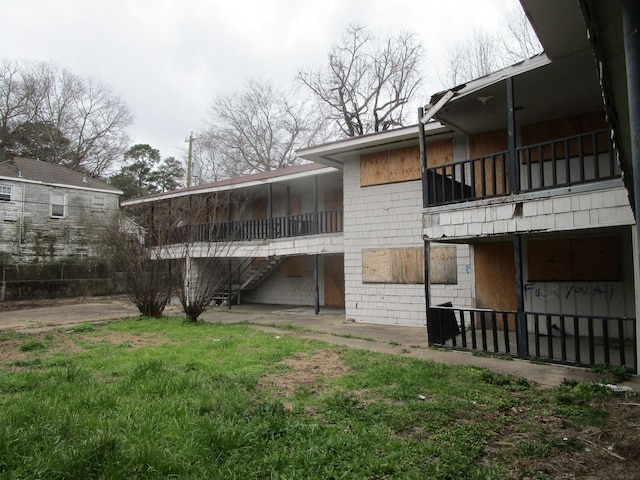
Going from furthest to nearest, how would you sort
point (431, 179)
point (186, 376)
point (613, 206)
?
point (431, 179)
point (613, 206)
point (186, 376)

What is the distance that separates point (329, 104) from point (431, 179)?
2435 cm

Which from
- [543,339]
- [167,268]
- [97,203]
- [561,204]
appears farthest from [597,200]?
[97,203]

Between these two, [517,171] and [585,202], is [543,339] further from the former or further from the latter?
[517,171]

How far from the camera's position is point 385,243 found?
12508 mm

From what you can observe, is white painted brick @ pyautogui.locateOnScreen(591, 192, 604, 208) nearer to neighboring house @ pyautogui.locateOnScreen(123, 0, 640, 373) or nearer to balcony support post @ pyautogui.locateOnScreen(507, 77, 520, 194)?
neighboring house @ pyautogui.locateOnScreen(123, 0, 640, 373)

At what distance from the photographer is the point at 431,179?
341 inches

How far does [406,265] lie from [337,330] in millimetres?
2806

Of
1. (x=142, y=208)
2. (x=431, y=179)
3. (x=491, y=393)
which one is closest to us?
(x=491, y=393)

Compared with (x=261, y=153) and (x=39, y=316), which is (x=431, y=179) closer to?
(x=39, y=316)

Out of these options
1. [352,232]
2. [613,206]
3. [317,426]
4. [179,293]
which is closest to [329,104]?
[352,232]

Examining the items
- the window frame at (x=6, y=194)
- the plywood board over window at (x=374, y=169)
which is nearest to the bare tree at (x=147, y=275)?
the plywood board over window at (x=374, y=169)

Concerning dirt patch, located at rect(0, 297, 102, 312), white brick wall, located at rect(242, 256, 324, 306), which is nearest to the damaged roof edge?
white brick wall, located at rect(242, 256, 324, 306)

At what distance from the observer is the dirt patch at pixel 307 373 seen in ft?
17.9

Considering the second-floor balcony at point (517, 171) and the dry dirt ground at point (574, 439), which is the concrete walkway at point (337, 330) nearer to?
the dry dirt ground at point (574, 439)
